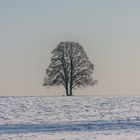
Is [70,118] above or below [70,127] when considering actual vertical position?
above

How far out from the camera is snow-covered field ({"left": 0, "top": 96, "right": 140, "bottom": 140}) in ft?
79.7

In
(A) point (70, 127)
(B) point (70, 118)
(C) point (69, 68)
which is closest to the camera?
(A) point (70, 127)

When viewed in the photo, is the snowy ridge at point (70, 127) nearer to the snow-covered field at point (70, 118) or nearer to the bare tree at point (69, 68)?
the snow-covered field at point (70, 118)

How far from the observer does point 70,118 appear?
30.7 meters

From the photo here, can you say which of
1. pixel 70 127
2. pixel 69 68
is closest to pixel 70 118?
pixel 70 127

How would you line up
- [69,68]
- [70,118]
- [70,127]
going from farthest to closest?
[69,68] → [70,118] → [70,127]

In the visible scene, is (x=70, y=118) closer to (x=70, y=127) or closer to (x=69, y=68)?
(x=70, y=127)

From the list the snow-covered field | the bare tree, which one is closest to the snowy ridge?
the snow-covered field

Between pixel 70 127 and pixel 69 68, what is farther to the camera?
pixel 69 68

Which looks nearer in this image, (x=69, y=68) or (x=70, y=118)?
(x=70, y=118)

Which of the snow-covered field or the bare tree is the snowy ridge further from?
the bare tree

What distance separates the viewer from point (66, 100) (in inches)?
1543

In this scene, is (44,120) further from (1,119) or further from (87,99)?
(87,99)

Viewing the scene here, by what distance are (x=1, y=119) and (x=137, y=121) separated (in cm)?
853
